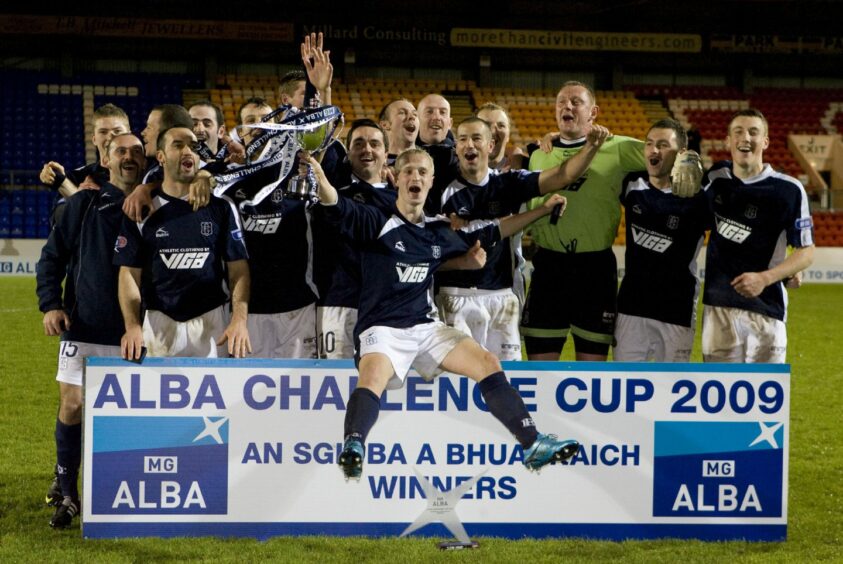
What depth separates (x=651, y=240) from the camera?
17.6ft

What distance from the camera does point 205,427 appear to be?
4477 millimetres

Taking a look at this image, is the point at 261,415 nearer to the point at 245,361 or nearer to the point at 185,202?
the point at 245,361

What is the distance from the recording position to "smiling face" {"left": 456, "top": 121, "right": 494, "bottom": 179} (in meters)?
5.14

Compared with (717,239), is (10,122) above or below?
above

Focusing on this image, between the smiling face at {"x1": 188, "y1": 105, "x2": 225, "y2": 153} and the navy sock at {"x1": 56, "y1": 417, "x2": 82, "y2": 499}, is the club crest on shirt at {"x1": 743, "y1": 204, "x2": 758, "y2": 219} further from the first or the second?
the navy sock at {"x1": 56, "y1": 417, "x2": 82, "y2": 499}

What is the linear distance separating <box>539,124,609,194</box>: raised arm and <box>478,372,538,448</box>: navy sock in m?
1.18

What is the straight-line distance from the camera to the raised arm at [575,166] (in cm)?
479

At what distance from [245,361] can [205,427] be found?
0.34m

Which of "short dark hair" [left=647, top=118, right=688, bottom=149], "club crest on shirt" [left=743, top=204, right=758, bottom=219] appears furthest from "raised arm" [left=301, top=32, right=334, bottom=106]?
"club crest on shirt" [left=743, top=204, right=758, bottom=219]

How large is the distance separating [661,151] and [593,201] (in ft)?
1.54

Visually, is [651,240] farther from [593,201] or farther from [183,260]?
[183,260]

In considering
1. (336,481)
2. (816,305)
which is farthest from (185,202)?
(816,305)

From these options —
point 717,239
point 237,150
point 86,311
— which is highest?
→ point 237,150

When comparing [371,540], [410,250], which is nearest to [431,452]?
[371,540]
